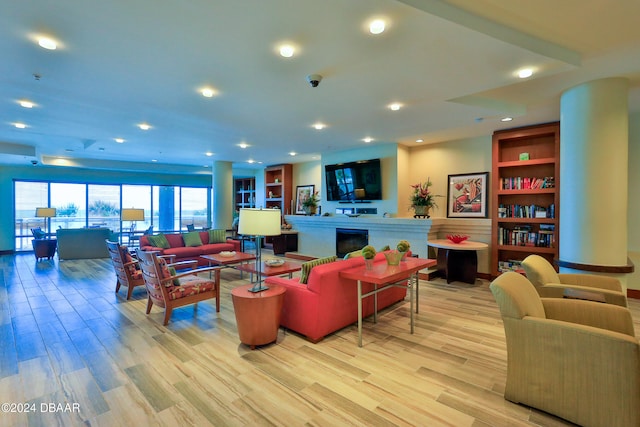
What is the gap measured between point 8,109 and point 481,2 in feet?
19.8

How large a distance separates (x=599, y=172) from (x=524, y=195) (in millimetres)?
2196

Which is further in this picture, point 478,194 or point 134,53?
point 478,194

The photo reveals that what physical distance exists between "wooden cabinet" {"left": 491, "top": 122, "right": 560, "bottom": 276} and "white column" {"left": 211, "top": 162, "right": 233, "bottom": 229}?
281 inches

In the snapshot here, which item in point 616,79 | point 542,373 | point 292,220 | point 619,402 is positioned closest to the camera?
point 619,402

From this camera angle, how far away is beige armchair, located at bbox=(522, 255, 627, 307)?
273 cm


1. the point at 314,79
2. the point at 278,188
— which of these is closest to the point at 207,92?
the point at 314,79

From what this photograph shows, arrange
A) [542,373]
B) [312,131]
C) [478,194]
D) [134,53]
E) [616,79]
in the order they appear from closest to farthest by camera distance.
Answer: [542,373] → [134,53] → [616,79] → [312,131] → [478,194]

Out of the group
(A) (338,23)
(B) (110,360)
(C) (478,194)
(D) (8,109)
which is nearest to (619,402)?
(A) (338,23)

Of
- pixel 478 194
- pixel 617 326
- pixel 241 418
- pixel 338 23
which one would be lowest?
pixel 241 418

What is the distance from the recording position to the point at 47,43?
2.52 meters

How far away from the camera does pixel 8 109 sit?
14.1 feet

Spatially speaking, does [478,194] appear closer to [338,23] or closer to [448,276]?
[448,276]

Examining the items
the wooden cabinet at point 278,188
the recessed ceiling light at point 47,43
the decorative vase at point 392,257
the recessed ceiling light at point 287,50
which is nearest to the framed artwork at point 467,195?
the decorative vase at point 392,257

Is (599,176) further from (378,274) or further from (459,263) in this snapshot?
(378,274)
